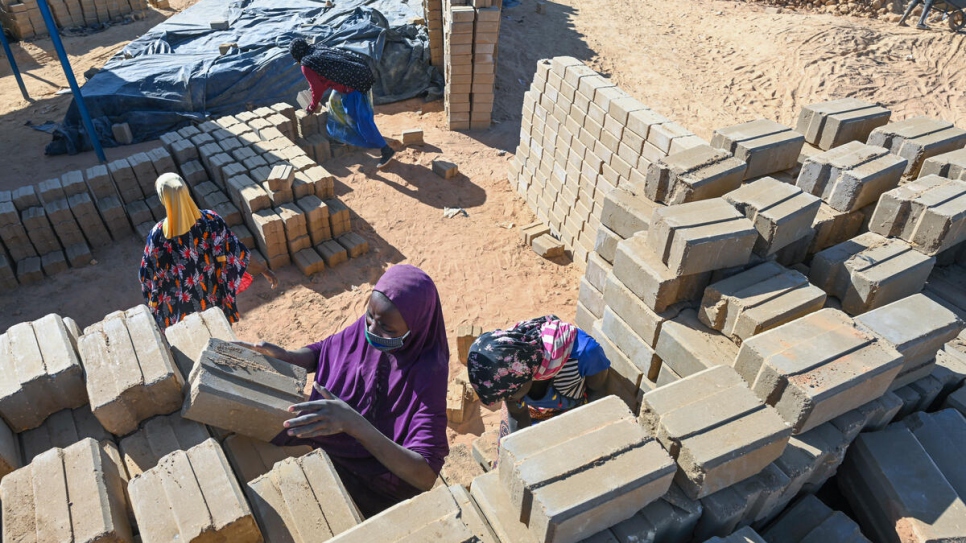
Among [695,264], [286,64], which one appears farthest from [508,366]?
[286,64]

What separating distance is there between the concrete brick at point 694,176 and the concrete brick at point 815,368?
1131mm

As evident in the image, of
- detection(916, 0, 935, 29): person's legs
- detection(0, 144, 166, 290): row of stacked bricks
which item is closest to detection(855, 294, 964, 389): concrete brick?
detection(0, 144, 166, 290): row of stacked bricks

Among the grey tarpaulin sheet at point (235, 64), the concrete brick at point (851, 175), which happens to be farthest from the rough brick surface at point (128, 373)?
the grey tarpaulin sheet at point (235, 64)

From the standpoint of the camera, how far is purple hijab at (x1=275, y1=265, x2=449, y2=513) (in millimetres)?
2766

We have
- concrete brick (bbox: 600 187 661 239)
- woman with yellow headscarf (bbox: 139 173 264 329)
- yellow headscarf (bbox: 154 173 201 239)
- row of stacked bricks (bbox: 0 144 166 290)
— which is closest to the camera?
concrete brick (bbox: 600 187 661 239)

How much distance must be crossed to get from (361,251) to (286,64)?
218 inches

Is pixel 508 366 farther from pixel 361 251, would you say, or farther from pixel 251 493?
pixel 361 251

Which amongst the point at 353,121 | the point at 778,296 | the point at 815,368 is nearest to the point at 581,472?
the point at 815,368

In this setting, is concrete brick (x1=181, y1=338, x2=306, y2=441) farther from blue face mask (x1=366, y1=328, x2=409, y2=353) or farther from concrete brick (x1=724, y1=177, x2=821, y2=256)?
A: concrete brick (x1=724, y1=177, x2=821, y2=256)

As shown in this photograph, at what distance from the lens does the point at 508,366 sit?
2.95 meters

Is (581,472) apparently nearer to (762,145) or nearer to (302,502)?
(302,502)

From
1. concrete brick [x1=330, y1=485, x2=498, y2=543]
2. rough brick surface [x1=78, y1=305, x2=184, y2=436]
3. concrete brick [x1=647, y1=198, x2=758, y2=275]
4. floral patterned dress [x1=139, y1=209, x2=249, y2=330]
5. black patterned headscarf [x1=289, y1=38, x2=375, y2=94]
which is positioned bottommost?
floral patterned dress [x1=139, y1=209, x2=249, y2=330]

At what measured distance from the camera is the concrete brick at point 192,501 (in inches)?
82.0

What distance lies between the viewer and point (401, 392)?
2883mm
